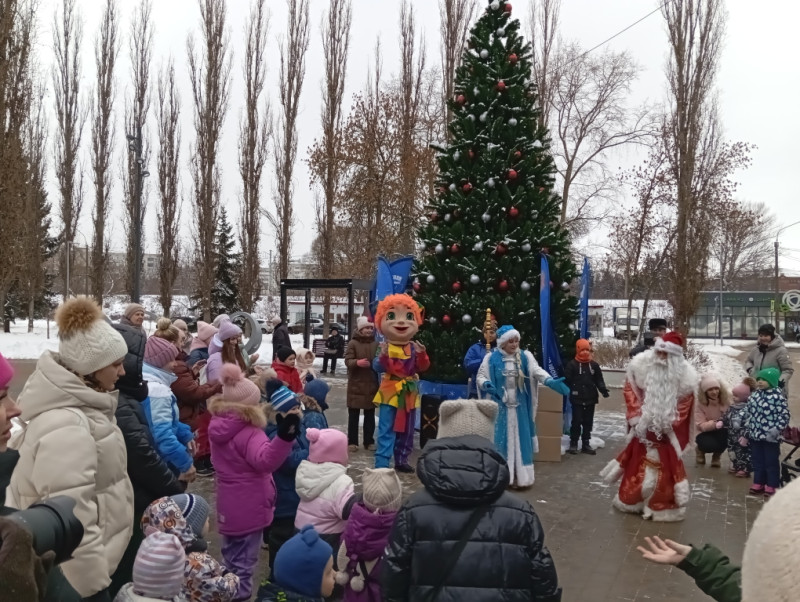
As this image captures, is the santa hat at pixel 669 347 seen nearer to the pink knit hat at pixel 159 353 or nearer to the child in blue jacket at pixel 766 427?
the child in blue jacket at pixel 766 427

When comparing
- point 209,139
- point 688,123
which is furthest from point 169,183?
point 688,123

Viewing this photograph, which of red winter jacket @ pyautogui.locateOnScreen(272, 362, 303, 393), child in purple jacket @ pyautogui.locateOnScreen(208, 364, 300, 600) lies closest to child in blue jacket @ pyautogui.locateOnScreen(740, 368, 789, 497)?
red winter jacket @ pyautogui.locateOnScreen(272, 362, 303, 393)

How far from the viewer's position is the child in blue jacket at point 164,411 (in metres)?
4.52

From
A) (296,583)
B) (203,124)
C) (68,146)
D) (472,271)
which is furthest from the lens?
(68,146)

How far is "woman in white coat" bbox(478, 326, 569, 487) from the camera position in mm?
7578

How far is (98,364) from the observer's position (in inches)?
126

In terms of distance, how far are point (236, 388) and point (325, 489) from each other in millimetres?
1106

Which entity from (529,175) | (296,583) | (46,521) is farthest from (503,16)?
(46,521)

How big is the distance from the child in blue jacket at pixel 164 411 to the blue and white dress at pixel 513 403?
3.61 m

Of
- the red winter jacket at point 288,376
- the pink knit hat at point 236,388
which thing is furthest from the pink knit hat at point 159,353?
the red winter jacket at point 288,376

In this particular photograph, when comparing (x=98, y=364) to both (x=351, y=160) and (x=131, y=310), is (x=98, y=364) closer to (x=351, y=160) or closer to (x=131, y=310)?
(x=131, y=310)

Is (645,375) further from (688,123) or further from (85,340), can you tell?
(688,123)

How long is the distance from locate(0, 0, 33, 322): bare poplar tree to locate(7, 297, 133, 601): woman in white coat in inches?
604

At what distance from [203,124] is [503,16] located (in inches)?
799
